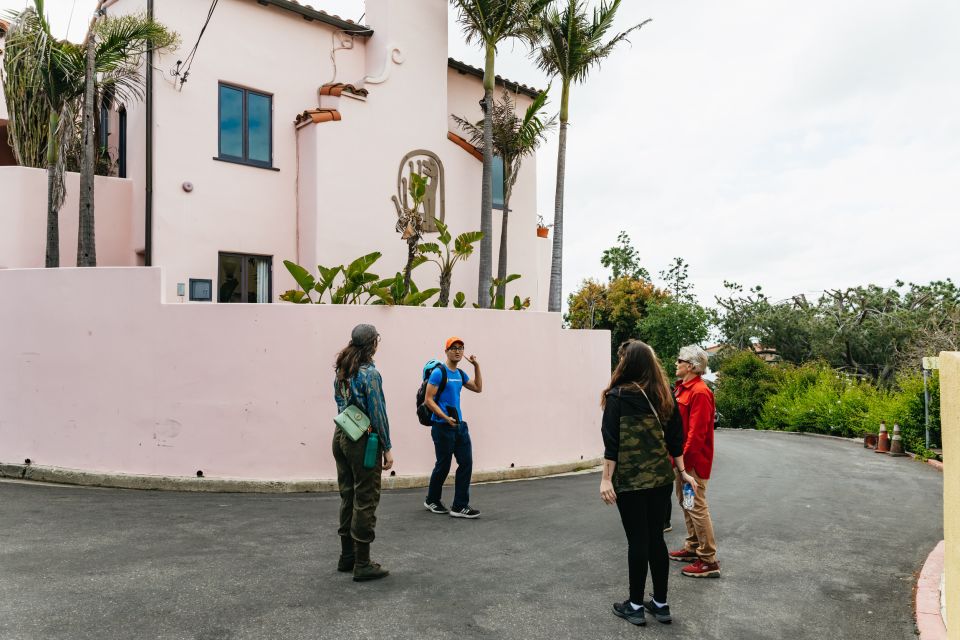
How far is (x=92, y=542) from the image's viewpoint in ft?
20.4

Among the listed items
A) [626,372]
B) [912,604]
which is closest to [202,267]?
[626,372]

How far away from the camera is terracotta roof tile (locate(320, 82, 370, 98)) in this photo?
43.1 feet

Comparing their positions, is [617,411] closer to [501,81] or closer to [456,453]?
[456,453]

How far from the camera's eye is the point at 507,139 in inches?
617

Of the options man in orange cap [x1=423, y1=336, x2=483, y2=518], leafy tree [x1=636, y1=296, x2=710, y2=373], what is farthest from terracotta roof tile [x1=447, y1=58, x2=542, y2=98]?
leafy tree [x1=636, y1=296, x2=710, y2=373]

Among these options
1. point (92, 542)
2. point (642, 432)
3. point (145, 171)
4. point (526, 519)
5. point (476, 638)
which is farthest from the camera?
point (145, 171)

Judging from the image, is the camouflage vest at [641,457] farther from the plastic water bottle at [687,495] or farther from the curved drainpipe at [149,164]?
the curved drainpipe at [149,164]

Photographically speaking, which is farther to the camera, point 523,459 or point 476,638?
point 523,459

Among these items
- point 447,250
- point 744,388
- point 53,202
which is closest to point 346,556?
point 447,250

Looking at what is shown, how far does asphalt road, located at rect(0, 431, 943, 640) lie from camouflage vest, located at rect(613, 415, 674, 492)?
0.97 metres

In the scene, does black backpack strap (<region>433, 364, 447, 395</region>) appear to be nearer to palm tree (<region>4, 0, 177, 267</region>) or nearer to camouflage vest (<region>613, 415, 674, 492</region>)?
camouflage vest (<region>613, 415, 674, 492</region>)

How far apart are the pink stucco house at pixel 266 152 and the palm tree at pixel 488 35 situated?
1.05 meters

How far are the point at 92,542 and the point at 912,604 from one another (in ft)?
22.7

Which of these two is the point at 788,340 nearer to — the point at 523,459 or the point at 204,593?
the point at 523,459
